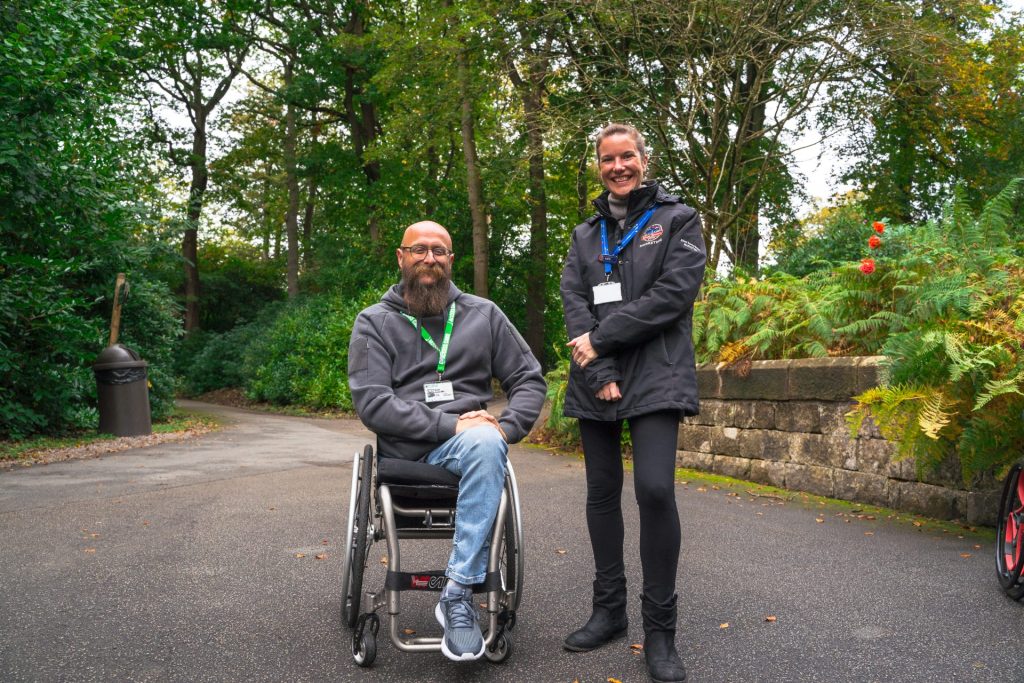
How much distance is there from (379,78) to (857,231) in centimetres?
908

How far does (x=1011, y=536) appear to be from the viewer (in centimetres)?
404

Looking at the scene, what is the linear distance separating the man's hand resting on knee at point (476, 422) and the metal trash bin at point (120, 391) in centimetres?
955

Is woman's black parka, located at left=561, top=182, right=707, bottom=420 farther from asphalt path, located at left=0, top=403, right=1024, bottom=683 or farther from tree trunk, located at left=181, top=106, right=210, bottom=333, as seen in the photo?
tree trunk, located at left=181, top=106, right=210, bottom=333

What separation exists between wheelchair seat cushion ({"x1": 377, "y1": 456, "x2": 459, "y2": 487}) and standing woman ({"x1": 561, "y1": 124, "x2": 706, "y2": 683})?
55cm

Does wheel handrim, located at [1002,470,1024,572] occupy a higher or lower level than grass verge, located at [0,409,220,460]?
higher

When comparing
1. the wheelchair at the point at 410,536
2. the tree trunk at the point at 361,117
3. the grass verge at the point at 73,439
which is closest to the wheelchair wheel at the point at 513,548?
the wheelchair at the point at 410,536

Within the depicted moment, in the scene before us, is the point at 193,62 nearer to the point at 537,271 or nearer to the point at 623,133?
the point at 537,271

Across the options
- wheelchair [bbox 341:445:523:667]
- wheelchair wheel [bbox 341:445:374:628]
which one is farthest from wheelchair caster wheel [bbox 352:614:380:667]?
wheelchair wheel [bbox 341:445:374:628]

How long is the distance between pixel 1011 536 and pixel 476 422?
253cm

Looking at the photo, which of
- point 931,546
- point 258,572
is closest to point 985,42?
point 931,546

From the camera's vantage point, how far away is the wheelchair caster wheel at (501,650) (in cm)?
326

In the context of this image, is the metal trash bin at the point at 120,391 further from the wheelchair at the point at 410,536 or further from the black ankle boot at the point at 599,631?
the black ankle boot at the point at 599,631

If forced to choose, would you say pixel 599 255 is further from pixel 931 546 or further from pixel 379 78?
pixel 379 78

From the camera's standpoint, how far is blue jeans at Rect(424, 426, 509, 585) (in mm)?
3164
